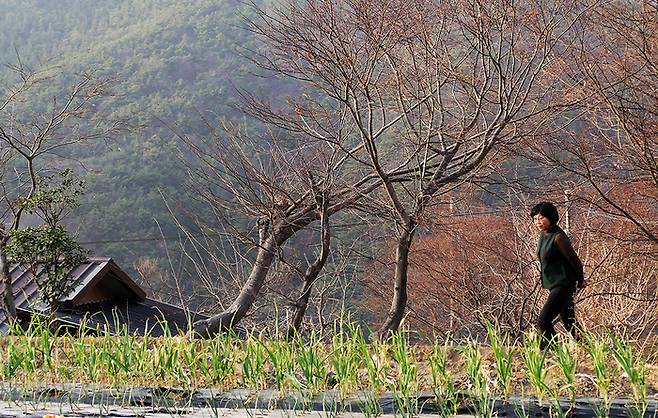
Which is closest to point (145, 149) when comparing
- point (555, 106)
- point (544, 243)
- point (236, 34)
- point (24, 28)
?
point (236, 34)

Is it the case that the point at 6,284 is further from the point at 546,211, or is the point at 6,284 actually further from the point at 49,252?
the point at 546,211

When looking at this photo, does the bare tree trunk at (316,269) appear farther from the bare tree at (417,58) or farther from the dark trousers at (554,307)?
the dark trousers at (554,307)

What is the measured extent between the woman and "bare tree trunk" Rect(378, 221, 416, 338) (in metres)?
2.28

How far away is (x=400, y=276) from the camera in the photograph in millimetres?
7434

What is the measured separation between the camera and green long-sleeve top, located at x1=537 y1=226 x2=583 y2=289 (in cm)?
479

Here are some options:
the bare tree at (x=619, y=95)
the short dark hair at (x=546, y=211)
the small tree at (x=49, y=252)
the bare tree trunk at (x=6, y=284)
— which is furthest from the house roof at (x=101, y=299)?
the short dark hair at (x=546, y=211)

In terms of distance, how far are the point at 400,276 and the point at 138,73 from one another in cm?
2335

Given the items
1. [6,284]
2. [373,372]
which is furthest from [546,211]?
[6,284]

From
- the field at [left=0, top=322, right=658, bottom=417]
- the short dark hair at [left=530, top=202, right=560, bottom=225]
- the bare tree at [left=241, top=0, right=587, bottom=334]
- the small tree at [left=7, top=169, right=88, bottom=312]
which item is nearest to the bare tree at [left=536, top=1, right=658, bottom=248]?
the bare tree at [left=241, top=0, right=587, bottom=334]

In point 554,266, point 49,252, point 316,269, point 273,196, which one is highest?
point 273,196

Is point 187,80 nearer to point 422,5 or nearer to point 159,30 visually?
point 159,30

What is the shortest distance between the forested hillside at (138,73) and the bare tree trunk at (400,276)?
31.9 ft

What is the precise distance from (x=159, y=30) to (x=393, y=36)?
26671 millimetres

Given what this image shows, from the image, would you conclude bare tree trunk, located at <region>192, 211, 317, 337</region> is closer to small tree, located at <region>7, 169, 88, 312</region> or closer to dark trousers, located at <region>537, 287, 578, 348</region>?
small tree, located at <region>7, 169, 88, 312</region>
